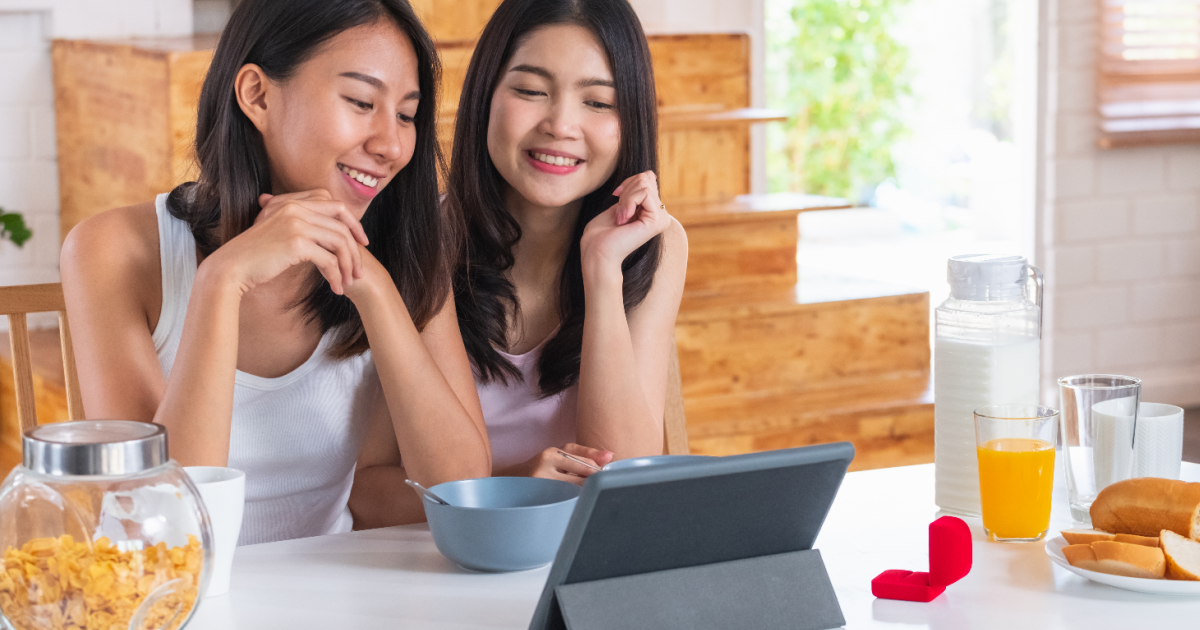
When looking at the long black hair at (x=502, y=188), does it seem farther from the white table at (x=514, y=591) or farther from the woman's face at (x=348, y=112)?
the white table at (x=514, y=591)

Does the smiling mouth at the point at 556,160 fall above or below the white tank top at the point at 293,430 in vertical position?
above

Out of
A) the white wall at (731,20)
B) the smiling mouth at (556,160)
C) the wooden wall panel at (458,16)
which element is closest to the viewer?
the smiling mouth at (556,160)

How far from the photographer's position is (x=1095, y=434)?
105 centimetres

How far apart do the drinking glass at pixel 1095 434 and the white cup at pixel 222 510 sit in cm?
68

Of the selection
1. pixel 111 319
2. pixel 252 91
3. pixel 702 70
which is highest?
pixel 702 70

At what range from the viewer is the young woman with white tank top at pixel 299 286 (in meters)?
1.13

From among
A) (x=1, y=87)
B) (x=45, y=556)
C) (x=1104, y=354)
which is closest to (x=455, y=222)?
(x=45, y=556)

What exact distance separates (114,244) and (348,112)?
0.92 ft

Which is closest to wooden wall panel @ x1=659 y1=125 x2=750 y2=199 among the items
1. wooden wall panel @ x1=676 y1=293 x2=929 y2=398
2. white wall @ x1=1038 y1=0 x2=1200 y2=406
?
wooden wall panel @ x1=676 y1=293 x2=929 y2=398

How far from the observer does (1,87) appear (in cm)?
316

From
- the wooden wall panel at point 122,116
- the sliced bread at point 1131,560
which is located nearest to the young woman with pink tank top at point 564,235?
the sliced bread at point 1131,560

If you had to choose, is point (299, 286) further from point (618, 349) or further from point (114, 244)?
point (618, 349)

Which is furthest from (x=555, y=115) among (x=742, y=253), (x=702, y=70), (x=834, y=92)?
(x=834, y=92)

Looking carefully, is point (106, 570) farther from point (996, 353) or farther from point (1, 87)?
point (1, 87)
